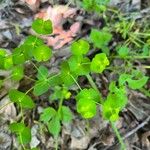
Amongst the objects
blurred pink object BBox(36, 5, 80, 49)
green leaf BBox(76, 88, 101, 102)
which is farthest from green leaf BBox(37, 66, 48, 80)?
blurred pink object BBox(36, 5, 80, 49)

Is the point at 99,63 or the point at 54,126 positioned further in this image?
the point at 54,126

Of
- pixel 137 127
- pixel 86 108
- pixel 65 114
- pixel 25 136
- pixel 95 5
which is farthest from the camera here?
pixel 95 5

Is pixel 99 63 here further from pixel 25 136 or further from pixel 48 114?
pixel 25 136

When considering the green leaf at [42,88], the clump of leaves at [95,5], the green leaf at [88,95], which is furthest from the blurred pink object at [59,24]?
the green leaf at [88,95]

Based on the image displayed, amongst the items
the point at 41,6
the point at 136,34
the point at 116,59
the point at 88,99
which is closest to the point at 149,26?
the point at 136,34

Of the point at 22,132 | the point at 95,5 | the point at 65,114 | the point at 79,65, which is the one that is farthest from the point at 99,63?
the point at 95,5

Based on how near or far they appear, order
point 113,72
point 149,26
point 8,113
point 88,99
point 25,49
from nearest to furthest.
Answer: point 88,99 → point 25,49 → point 8,113 → point 113,72 → point 149,26

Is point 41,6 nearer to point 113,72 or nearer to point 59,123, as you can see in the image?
point 113,72

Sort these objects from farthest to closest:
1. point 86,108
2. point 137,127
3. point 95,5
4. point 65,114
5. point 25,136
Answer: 1. point 95,5
2. point 137,127
3. point 65,114
4. point 25,136
5. point 86,108
